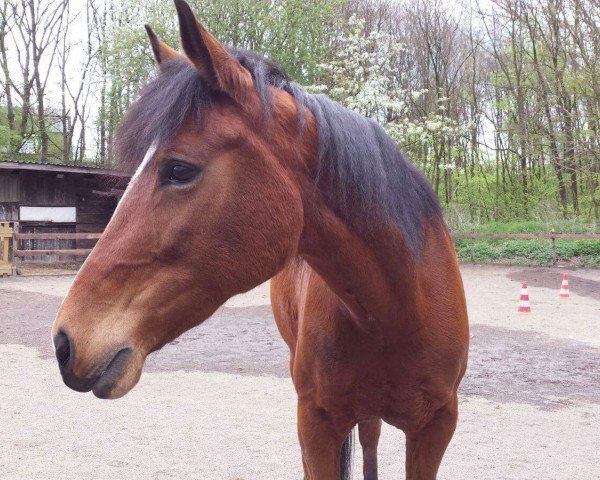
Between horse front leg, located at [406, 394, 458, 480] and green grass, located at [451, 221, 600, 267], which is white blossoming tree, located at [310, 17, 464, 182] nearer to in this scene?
green grass, located at [451, 221, 600, 267]

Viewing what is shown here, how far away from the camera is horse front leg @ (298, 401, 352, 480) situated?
2.21 meters

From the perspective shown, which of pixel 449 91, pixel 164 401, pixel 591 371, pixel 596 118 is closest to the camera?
pixel 164 401

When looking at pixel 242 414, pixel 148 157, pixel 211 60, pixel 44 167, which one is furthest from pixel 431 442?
pixel 44 167

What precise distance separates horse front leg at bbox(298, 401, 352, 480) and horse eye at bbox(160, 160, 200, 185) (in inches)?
45.1

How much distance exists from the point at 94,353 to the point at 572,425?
15.5 feet

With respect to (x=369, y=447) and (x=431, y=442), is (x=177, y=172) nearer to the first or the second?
(x=431, y=442)

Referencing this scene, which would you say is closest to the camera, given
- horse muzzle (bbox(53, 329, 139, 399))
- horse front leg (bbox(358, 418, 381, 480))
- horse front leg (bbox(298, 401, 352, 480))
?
horse muzzle (bbox(53, 329, 139, 399))

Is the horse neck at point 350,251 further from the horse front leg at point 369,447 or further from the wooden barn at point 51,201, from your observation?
the wooden barn at point 51,201

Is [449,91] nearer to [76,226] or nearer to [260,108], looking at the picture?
[76,226]

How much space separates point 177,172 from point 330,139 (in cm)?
47

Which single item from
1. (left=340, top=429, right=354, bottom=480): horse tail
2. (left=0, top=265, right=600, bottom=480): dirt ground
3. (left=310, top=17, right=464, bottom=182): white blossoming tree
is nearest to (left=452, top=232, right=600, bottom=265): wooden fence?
(left=310, top=17, right=464, bottom=182): white blossoming tree

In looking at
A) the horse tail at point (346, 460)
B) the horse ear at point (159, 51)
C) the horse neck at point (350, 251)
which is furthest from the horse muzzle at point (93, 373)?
the horse tail at point (346, 460)

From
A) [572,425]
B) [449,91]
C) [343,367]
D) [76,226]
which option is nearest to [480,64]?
[449,91]

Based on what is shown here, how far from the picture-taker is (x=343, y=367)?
81.4 inches
